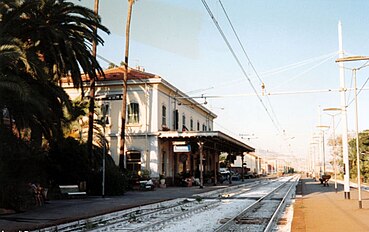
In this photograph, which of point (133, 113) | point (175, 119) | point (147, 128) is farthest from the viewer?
point (175, 119)

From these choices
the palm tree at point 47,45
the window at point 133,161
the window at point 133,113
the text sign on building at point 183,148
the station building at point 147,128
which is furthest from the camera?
the window at point 133,113

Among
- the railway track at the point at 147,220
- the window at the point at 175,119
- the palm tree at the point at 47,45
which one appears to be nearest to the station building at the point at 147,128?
the window at the point at 175,119

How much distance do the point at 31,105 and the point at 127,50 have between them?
17992 millimetres

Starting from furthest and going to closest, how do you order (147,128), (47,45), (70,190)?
(147,128), (70,190), (47,45)

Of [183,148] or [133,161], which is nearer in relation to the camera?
[183,148]

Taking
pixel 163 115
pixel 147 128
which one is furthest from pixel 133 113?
pixel 163 115

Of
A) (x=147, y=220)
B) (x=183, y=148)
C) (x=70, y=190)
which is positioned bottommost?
(x=147, y=220)

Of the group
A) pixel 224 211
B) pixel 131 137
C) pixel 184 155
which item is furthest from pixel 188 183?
pixel 224 211

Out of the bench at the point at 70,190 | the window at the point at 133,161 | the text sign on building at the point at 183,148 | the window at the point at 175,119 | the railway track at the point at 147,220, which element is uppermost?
the window at the point at 175,119

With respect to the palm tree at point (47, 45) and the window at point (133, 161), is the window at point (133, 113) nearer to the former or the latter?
the window at point (133, 161)

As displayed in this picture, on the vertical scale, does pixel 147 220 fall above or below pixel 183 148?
below

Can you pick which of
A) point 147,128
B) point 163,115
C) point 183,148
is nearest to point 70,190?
point 183,148

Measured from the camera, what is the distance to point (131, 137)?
136 ft

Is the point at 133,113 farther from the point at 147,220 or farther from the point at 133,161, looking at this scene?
the point at 147,220
